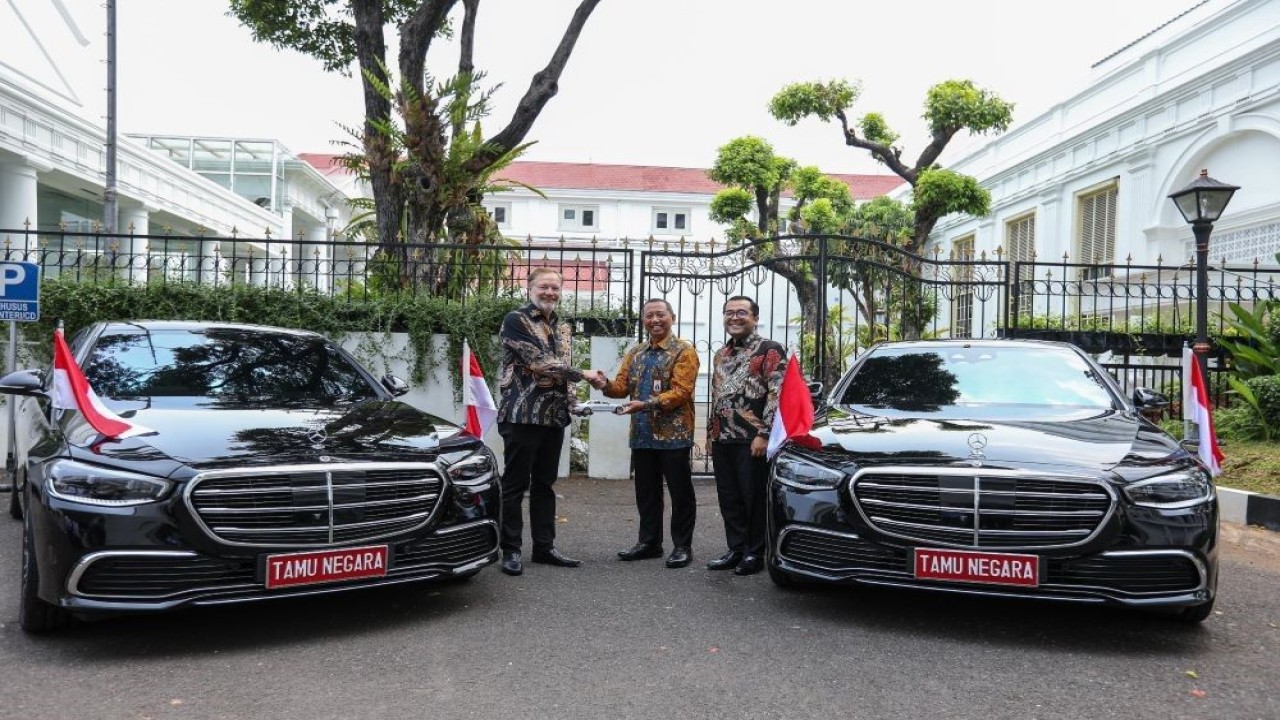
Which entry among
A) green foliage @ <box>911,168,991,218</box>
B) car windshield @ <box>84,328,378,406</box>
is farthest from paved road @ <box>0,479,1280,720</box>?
green foliage @ <box>911,168,991,218</box>

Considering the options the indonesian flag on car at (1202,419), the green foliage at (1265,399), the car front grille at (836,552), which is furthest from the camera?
the green foliage at (1265,399)

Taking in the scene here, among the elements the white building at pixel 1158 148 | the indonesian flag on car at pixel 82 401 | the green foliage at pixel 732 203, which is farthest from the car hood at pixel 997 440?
the green foliage at pixel 732 203

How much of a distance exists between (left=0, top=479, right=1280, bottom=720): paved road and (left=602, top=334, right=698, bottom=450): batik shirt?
2.97 feet

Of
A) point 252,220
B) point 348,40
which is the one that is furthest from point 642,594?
point 252,220

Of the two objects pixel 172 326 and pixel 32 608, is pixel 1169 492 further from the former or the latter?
pixel 172 326

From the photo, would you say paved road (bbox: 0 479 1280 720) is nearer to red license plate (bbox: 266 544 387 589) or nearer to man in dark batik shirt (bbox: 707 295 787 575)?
red license plate (bbox: 266 544 387 589)

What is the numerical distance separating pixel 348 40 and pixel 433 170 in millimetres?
3353

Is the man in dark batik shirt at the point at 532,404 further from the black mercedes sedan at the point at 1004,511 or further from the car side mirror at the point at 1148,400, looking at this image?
the car side mirror at the point at 1148,400

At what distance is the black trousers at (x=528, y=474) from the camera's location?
5.56 meters

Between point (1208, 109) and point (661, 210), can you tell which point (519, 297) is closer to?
point (1208, 109)

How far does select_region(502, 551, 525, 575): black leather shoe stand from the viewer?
5484mm

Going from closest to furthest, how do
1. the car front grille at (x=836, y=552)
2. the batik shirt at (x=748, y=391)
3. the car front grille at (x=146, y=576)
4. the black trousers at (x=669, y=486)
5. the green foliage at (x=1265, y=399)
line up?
the car front grille at (x=146, y=576) < the car front grille at (x=836, y=552) < the batik shirt at (x=748, y=391) < the black trousers at (x=669, y=486) < the green foliage at (x=1265, y=399)

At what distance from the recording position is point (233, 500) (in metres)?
3.90

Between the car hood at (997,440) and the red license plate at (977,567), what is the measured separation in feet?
1.28
